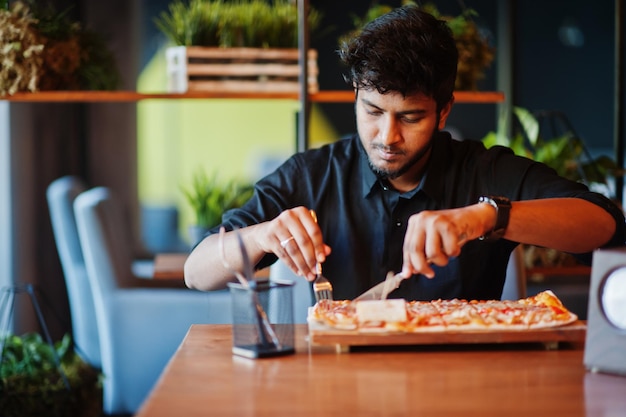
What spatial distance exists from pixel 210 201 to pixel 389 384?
2.32 metres

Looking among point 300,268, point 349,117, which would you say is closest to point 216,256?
point 300,268

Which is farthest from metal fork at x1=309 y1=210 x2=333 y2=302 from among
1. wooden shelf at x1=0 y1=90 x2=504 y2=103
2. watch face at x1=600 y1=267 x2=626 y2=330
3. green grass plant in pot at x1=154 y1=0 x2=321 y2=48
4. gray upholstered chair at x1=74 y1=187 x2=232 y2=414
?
gray upholstered chair at x1=74 y1=187 x2=232 y2=414

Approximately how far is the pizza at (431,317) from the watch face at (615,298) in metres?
0.15

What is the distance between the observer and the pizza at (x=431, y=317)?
1.50 m

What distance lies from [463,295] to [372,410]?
94 cm

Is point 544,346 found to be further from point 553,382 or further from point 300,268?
point 300,268

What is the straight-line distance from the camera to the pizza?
150 cm

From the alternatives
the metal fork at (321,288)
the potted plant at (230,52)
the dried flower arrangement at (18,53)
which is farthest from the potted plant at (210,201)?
the metal fork at (321,288)

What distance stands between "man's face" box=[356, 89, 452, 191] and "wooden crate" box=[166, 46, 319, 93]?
3.95ft

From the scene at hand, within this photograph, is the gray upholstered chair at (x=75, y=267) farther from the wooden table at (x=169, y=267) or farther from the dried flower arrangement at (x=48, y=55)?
the dried flower arrangement at (x=48, y=55)

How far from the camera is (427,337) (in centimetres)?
149

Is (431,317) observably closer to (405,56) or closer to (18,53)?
(405,56)

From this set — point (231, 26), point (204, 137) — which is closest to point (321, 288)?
point (231, 26)

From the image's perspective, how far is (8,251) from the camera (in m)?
4.07
